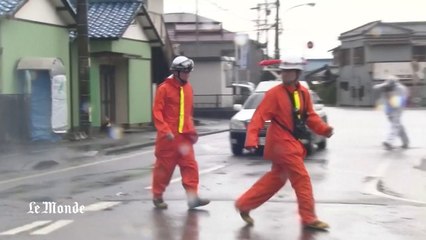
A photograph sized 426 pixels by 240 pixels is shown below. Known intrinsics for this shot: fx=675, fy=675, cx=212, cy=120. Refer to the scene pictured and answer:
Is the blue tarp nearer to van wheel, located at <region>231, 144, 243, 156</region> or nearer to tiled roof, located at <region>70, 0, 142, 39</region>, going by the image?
tiled roof, located at <region>70, 0, 142, 39</region>

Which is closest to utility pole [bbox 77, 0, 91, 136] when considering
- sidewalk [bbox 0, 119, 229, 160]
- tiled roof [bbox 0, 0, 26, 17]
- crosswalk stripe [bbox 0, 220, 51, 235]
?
sidewalk [bbox 0, 119, 229, 160]

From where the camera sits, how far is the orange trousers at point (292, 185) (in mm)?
7066

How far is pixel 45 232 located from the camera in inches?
282

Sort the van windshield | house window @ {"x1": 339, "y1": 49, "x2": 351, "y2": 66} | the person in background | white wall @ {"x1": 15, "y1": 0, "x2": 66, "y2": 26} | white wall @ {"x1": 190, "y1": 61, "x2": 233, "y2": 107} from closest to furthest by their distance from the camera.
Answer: the van windshield, the person in background, white wall @ {"x1": 15, "y1": 0, "x2": 66, "y2": 26}, white wall @ {"x1": 190, "y1": 61, "x2": 233, "y2": 107}, house window @ {"x1": 339, "y1": 49, "x2": 351, "y2": 66}

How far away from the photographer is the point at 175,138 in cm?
822

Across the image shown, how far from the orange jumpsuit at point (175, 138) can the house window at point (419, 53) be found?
55.2 metres

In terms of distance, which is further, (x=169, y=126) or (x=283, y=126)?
(x=169, y=126)

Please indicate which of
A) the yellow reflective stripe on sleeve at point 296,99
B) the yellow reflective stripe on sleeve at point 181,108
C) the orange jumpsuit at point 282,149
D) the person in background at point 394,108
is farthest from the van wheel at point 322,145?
the yellow reflective stripe on sleeve at point 296,99

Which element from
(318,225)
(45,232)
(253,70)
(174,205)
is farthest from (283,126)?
(253,70)

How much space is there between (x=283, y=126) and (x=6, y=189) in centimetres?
545

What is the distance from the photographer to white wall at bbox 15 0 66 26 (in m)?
18.4

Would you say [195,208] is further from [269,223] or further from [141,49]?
[141,49]

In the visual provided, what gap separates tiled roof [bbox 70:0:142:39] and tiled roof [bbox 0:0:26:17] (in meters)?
5.15

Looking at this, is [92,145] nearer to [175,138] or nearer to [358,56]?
[175,138]
